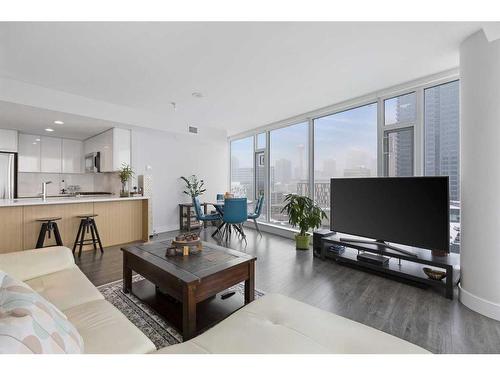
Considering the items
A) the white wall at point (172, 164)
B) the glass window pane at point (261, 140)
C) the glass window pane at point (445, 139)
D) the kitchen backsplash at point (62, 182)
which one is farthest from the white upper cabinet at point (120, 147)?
the glass window pane at point (445, 139)

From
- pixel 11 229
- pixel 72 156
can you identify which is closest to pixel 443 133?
pixel 11 229

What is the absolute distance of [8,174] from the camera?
193 inches

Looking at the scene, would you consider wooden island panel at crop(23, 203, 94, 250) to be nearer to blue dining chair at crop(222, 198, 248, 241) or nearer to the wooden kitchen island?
the wooden kitchen island

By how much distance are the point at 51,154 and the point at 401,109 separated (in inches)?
278

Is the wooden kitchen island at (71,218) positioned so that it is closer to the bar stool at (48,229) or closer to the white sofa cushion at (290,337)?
the bar stool at (48,229)

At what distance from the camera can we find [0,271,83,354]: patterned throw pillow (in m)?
0.70

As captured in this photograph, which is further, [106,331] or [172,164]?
[172,164]

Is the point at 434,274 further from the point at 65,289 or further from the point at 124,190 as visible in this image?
the point at 124,190

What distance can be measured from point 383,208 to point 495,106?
140cm

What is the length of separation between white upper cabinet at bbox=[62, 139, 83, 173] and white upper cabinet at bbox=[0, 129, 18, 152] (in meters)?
0.86

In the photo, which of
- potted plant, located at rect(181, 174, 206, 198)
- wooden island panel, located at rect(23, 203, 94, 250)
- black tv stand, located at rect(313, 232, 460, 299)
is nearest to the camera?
black tv stand, located at rect(313, 232, 460, 299)

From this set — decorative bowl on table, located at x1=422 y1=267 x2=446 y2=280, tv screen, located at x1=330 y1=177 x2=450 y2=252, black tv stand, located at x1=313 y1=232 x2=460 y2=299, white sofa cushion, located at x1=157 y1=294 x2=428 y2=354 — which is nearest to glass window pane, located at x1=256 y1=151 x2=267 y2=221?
black tv stand, located at x1=313 y1=232 x2=460 y2=299

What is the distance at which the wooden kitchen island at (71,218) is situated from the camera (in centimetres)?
341
